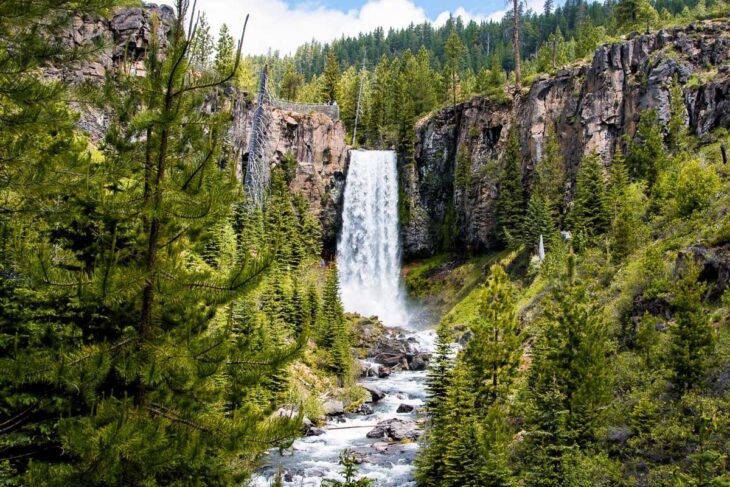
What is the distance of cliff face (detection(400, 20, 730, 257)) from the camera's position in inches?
1473

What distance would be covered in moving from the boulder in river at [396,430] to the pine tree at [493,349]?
4.82 meters

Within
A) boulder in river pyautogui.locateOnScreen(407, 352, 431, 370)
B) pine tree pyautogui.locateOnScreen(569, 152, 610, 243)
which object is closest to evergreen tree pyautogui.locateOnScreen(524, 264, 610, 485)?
boulder in river pyautogui.locateOnScreen(407, 352, 431, 370)

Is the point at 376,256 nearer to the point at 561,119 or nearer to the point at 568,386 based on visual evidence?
the point at 561,119

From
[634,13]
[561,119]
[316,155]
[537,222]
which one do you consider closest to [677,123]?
[561,119]

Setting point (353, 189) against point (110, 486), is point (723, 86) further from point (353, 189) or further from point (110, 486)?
point (110, 486)

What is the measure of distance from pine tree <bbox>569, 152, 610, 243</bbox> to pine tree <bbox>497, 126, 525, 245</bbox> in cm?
960

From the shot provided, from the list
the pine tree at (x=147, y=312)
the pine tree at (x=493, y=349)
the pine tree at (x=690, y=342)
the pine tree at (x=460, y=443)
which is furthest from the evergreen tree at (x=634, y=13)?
the pine tree at (x=147, y=312)

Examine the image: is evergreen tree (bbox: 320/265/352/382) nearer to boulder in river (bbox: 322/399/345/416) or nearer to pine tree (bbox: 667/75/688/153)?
boulder in river (bbox: 322/399/345/416)

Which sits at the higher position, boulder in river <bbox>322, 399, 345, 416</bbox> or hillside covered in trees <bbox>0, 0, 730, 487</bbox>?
hillside covered in trees <bbox>0, 0, 730, 487</bbox>

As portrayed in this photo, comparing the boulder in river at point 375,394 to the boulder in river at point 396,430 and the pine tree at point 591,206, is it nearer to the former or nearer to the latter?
the boulder in river at point 396,430

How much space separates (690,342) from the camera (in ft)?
43.0

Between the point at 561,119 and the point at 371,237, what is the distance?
22.6 metres

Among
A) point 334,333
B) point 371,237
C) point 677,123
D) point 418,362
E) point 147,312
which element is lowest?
point 418,362

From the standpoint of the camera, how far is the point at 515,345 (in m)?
17.9
